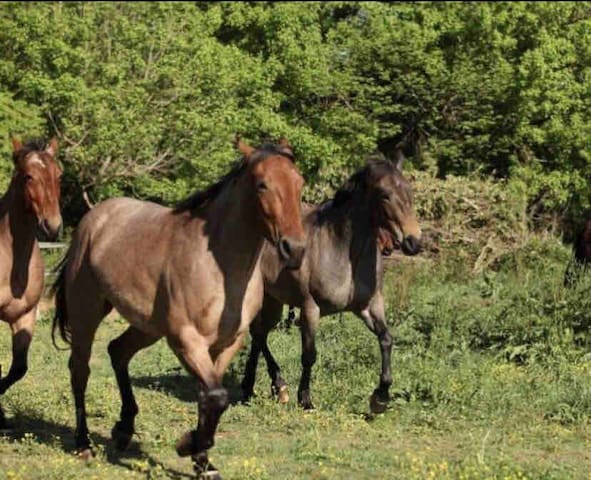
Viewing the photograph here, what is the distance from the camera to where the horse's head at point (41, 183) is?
23.5 ft

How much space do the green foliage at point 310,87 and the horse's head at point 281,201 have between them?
15.4 metres

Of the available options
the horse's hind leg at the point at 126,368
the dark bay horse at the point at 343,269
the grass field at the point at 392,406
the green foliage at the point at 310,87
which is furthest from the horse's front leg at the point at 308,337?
the green foliage at the point at 310,87

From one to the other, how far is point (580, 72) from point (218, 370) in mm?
22142

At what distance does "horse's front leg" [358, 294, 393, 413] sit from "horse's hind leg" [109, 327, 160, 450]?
83.1 inches

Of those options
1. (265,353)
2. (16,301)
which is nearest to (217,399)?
(16,301)

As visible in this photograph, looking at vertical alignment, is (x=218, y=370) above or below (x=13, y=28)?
below

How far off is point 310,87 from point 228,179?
1975 cm

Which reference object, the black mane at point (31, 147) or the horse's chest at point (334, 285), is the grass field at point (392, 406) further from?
the black mane at point (31, 147)

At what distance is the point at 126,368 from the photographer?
7.40m

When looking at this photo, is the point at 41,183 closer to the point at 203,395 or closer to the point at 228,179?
the point at 228,179

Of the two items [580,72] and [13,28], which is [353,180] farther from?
[580,72]

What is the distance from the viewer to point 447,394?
873 cm

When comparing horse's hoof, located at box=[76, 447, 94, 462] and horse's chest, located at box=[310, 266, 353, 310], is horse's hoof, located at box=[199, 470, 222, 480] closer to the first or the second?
horse's hoof, located at box=[76, 447, 94, 462]

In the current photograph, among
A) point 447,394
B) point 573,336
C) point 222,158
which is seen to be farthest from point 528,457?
point 222,158
